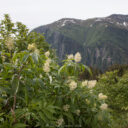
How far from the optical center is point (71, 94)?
2.01 metres

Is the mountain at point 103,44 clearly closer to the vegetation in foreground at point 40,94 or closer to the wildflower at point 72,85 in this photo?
the vegetation in foreground at point 40,94

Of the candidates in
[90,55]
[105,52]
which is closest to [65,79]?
[105,52]

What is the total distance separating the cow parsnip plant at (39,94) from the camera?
1688 mm

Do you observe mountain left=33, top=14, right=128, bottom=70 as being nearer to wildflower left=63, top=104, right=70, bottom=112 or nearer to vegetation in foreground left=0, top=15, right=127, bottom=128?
vegetation in foreground left=0, top=15, right=127, bottom=128

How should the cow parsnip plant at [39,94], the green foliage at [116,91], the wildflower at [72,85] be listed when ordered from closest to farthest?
the cow parsnip plant at [39,94] → the wildflower at [72,85] → the green foliage at [116,91]

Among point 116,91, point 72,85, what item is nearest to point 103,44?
point 116,91

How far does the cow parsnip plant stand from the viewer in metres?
1.69

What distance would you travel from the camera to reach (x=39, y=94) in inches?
79.0

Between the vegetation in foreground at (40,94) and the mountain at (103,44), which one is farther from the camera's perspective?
the mountain at (103,44)

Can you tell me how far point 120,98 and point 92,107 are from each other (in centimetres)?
618

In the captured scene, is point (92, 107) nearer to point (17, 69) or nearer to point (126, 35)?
point (17, 69)

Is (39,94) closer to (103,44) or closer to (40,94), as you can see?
(40,94)

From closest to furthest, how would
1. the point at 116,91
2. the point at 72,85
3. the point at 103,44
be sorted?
the point at 72,85 < the point at 116,91 < the point at 103,44

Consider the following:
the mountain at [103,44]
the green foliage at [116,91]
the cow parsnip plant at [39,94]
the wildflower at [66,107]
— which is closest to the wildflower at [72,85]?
the cow parsnip plant at [39,94]
